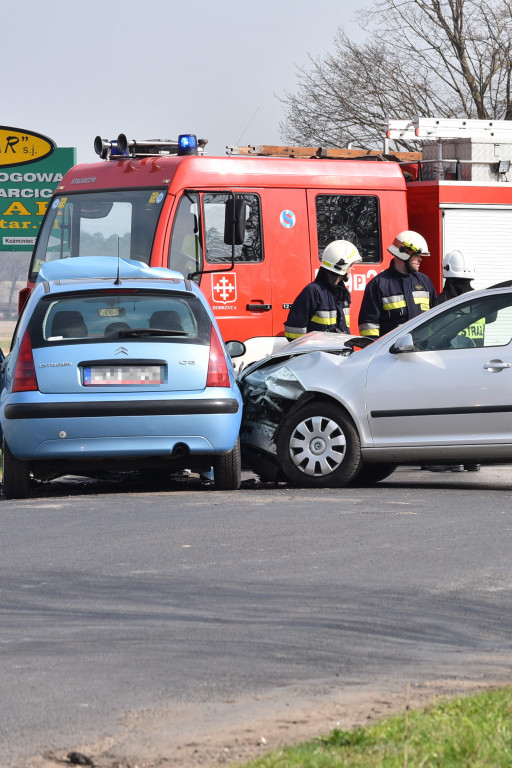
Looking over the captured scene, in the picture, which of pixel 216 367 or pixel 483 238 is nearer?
pixel 216 367

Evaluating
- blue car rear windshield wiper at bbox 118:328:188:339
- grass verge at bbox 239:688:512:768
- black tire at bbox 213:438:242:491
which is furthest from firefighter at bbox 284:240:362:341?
grass verge at bbox 239:688:512:768

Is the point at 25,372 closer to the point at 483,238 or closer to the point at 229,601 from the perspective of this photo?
the point at 229,601

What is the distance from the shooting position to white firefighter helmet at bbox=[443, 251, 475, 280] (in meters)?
14.0

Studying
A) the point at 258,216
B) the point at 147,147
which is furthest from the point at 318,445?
the point at 147,147

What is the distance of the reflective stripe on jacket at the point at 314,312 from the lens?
12219mm

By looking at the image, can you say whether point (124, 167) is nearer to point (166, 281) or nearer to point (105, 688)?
point (166, 281)

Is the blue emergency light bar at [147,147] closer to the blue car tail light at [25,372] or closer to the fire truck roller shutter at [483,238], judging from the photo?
the fire truck roller shutter at [483,238]

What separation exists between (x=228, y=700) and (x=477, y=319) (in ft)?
20.4

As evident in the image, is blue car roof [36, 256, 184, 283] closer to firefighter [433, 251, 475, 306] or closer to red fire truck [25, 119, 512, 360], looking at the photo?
red fire truck [25, 119, 512, 360]

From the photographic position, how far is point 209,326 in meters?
10.0

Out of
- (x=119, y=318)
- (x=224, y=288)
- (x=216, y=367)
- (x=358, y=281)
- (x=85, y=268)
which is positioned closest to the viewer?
(x=216, y=367)

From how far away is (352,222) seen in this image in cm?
1460

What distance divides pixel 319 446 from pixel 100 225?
459cm

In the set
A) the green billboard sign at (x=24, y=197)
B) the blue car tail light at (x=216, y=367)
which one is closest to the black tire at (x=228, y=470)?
the blue car tail light at (x=216, y=367)
